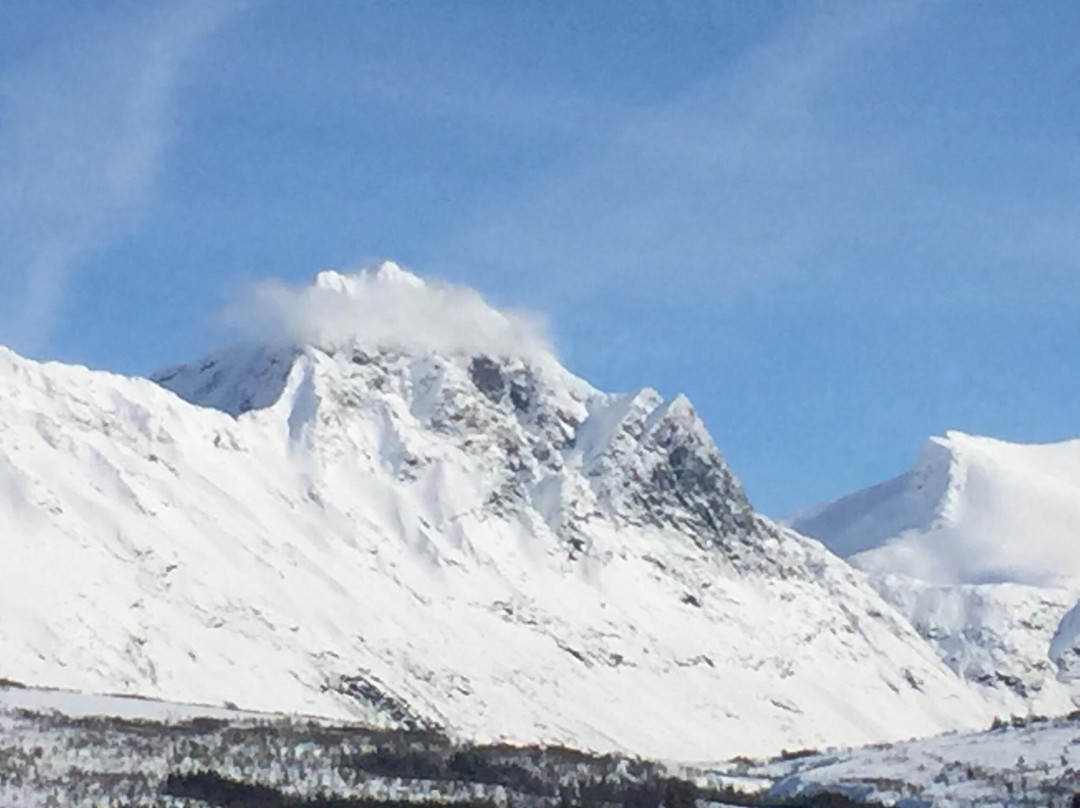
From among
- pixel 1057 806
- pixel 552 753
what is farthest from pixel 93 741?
pixel 1057 806

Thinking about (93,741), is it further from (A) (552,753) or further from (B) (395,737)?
(A) (552,753)

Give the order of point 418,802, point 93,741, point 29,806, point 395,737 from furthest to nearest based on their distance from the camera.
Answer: point 395,737, point 93,741, point 418,802, point 29,806

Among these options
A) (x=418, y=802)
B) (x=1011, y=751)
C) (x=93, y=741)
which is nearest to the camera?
(x=418, y=802)

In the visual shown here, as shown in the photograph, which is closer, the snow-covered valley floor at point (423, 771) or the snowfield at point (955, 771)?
the snow-covered valley floor at point (423, 771)

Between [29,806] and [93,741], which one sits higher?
[93,741]

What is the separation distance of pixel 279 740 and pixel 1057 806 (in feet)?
207

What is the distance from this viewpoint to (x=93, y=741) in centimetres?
16100

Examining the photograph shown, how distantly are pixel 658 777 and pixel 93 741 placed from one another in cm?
4096

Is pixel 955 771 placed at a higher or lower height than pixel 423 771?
lower

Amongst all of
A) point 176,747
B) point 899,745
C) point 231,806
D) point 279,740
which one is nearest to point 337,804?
point 231,806

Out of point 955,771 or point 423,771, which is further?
point 955,771

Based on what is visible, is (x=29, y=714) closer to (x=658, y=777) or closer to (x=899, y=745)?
(x=658, y=777)

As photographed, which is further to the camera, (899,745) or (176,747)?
(899,745)

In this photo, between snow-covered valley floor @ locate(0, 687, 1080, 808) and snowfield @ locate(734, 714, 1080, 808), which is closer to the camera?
snow-covered valley floor @ locate(0, 687, 1080, 808)
